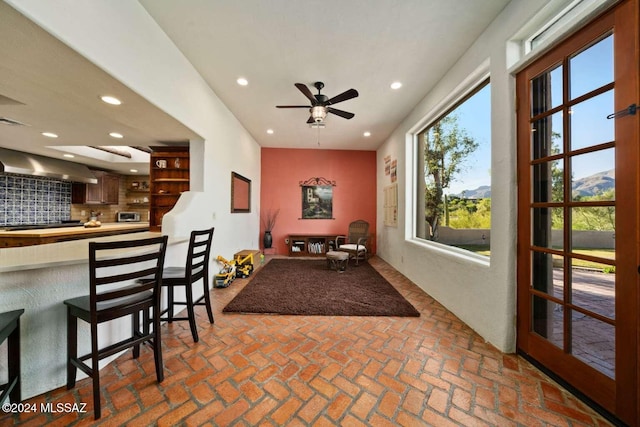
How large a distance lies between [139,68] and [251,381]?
2.64m

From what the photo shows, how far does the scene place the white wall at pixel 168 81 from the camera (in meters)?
1.40

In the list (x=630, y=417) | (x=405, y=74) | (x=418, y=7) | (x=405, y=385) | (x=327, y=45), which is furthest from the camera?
(x=405, y=74)

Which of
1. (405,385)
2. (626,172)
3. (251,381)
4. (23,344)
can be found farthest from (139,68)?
(626,172)

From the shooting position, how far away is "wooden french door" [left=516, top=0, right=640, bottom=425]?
117 centimetres

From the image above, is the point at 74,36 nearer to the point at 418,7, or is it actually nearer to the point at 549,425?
the point at 418,7

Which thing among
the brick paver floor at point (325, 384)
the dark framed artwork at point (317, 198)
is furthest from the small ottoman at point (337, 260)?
the brick paver floor at point (325, 384)

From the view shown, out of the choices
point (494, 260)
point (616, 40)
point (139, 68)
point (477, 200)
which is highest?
point (139, 68)

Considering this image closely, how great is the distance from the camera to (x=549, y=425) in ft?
3.95

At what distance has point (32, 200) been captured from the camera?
4637 millimetres

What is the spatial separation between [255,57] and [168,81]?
3.06 feet

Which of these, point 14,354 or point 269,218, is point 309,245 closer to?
point 269,218

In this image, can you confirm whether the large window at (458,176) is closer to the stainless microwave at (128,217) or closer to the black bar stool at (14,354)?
the black bar stool at (14,354)

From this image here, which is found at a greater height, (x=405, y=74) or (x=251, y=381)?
(x=405, y=74)

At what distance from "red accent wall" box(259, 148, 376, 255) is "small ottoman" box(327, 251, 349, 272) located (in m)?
1.65
